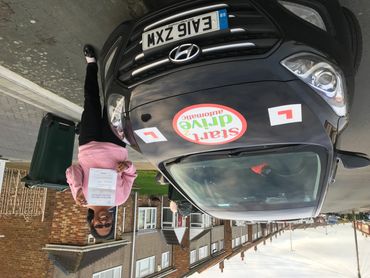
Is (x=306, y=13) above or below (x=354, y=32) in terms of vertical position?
below

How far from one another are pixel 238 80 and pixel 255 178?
1.28m

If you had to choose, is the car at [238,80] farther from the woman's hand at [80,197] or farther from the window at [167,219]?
the window at [167,219]

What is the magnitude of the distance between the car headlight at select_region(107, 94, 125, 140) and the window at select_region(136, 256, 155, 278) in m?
15.1

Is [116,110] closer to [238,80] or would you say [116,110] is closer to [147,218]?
[238,80]

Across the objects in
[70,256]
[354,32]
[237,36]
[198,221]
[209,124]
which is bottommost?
[70,256]

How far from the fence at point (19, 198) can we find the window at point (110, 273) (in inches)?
131

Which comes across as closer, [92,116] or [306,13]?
[306,13]

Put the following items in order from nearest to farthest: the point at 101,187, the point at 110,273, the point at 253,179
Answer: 1. the point at 101,187
2. the point at 253,179
3. the point at 110,273

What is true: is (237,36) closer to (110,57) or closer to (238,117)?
(238,117)

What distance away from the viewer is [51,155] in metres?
3.85

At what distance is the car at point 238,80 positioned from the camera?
71.8 inches

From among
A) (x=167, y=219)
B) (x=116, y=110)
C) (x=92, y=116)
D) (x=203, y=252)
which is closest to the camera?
(x=116, y=110)

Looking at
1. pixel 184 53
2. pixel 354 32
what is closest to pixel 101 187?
pixel 184 53

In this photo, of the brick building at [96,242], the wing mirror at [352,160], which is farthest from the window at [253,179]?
the brick building at [96,242]
